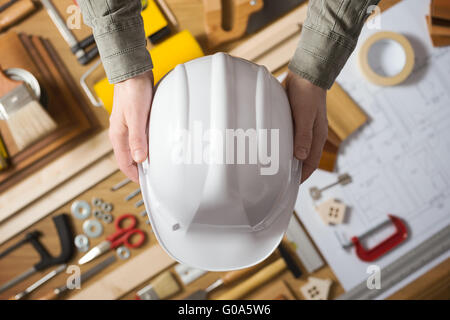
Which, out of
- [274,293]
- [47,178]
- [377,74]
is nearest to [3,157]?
[47,178]

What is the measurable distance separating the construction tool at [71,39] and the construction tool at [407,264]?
2.29ft

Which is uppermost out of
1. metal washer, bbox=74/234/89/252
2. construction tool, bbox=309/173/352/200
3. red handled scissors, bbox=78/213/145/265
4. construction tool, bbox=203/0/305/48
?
construction tool, bbox=203/0/305/48

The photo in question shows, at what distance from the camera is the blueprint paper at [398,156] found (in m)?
0.69

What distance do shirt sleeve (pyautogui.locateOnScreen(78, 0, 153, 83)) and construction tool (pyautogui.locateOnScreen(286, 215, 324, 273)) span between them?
42 centimetres

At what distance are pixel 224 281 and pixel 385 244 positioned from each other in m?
0.33

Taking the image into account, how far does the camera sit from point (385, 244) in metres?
0.69

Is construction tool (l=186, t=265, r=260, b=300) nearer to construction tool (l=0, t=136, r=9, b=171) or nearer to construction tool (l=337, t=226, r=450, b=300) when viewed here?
construction tool (l=337, t=226, r=450, b=300)

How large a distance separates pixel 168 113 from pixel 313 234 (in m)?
0.44

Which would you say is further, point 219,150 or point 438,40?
point 438,40

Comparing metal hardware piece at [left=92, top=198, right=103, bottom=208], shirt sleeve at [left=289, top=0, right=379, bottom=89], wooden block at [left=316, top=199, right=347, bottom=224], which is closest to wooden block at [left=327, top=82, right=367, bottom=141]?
wooden block at [left=316, top=199, right=347, bottom=224]

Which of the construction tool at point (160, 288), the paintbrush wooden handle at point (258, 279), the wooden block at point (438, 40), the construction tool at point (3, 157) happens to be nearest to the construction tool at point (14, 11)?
the construction tool at point (3, 157)

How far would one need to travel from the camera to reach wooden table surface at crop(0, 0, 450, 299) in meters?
0.68

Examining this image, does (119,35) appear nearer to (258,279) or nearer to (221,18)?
(221,18)
